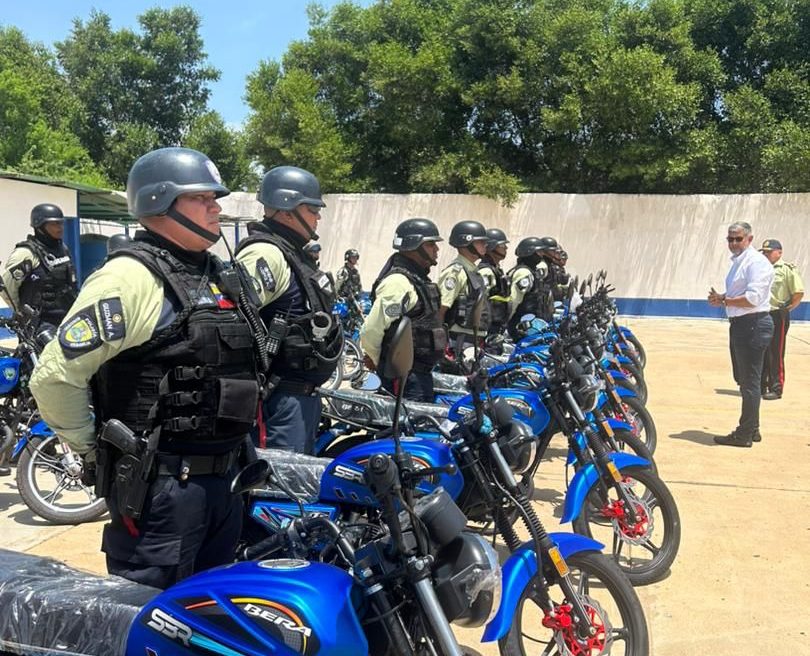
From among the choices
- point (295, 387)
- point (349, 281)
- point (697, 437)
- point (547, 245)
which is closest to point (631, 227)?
point (349, 281)

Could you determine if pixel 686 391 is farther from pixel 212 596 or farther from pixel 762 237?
pixel 762 237

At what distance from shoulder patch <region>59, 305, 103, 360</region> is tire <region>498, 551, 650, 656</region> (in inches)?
65.2

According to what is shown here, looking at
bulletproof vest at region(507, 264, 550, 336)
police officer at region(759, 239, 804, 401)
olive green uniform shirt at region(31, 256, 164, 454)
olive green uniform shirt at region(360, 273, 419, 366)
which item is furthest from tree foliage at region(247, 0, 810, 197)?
olive green uniform shirt at region(31, 256, 164, 454)

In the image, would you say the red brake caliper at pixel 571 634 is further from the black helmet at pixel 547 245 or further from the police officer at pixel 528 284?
the black helmet at pixel 547 245

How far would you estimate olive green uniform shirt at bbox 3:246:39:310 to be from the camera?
21.9 feet

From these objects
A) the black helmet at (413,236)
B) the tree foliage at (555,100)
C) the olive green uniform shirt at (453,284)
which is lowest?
the olive green uniform shirt at (453,284)

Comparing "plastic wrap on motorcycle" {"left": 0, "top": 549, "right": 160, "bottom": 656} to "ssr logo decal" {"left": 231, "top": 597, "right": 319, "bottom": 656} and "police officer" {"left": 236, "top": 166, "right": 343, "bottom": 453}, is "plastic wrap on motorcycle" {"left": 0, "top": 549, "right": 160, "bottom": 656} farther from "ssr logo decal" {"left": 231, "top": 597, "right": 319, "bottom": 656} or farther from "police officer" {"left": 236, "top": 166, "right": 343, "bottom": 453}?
Answer: "police officer" {"left": 236, "top": 166, "right": 343, "bottom": 453}

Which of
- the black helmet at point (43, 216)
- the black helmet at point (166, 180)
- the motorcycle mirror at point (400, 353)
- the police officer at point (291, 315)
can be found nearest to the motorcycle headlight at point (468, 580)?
the motorcycle mirror at point (400, 353)

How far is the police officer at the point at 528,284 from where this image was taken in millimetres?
7719

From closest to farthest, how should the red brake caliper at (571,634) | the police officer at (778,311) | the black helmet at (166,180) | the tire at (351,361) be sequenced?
the black helmet at (166,180)
the red brake caliper at (571,634)
the police officer at (778,311)
the tire at (351,361)

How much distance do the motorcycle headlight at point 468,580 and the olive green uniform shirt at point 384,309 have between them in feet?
8.18

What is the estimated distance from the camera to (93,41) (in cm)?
3109

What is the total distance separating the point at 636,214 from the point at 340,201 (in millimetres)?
7897

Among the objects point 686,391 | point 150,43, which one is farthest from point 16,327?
point 150,43
